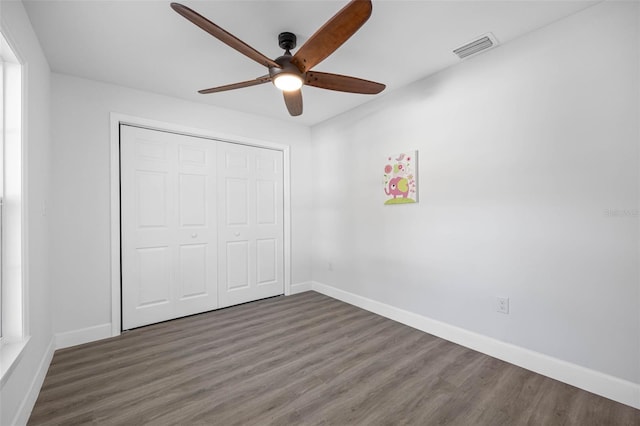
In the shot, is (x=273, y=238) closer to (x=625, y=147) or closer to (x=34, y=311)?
(x=34, y=311)

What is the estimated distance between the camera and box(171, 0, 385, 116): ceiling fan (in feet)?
4.33

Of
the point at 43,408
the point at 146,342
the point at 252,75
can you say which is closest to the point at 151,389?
the point at 43,408

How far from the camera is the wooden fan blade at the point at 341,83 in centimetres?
197

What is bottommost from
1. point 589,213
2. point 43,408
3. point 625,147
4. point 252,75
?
point 43,408

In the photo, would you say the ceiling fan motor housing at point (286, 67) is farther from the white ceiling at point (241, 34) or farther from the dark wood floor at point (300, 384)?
the dark wood floor at point (300, 384)

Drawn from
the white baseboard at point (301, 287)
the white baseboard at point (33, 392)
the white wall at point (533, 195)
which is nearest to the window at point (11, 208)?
the white baseboard at point (33, 392)

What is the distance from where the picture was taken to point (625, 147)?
178 centimetres

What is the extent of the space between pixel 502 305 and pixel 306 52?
2.36m

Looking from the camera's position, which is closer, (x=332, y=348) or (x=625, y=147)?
(x=625, y=147)

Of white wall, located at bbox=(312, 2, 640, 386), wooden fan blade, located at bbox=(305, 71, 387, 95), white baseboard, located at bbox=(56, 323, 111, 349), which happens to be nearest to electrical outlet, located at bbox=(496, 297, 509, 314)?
white wall, located at bbox=(312, 2, 640, 386)

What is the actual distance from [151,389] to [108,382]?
364 millimetres

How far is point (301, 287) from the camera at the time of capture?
422cm

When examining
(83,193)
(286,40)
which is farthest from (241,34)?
(83,193)

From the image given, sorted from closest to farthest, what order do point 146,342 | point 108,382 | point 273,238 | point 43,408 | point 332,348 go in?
point 43,408 < point 108,382 < point 332,348 < point 146,342 < point 273,238
